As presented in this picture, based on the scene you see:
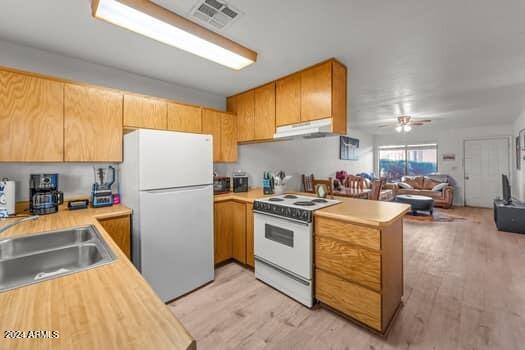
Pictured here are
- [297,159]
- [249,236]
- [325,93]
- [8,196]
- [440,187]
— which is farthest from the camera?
[440,187]

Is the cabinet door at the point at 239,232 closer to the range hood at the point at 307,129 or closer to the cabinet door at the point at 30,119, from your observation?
the range hood at the point at 307,129

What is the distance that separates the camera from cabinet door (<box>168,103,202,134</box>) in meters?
2.57

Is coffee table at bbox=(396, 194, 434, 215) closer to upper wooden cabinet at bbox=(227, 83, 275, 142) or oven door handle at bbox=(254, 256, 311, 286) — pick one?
upper wooden cabinet at bbox=(227, 83, 275, 142)

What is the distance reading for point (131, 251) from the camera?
2.01 meters

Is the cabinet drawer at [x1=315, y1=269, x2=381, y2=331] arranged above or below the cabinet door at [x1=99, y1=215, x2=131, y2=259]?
below

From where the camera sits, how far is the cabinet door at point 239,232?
8.86 feet

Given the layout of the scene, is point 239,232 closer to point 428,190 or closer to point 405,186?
point 405,186

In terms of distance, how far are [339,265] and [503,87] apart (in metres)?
3.53

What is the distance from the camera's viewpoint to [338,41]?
1.91 meters

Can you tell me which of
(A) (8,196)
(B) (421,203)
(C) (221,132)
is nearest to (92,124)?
(A) (8,196)

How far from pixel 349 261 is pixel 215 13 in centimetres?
207

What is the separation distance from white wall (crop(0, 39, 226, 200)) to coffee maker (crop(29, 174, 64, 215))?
74 mm

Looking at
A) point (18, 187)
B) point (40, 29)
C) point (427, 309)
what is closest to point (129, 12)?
point (40, 29)

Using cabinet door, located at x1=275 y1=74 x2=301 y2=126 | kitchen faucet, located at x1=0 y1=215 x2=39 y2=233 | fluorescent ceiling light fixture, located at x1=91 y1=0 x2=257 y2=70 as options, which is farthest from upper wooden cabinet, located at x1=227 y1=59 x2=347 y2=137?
kitchen faucet, located at x1=0 y1=215 x2=39 y2=233
